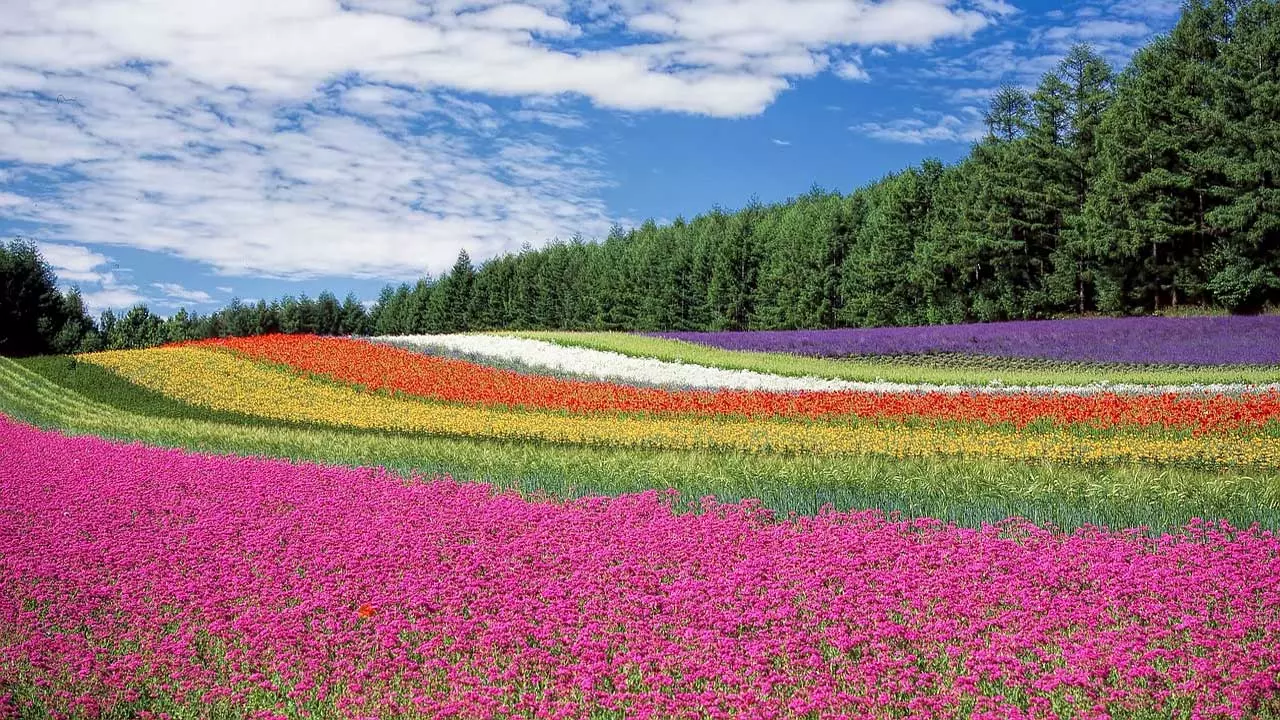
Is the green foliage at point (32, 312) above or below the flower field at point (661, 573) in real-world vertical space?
above

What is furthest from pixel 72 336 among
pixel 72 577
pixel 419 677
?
pixel 419 677

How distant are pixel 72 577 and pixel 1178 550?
28.9ft

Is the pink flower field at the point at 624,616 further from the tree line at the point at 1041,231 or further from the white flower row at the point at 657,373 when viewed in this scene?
the tree line at the point at 1041,231

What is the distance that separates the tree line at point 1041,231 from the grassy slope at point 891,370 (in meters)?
13.1

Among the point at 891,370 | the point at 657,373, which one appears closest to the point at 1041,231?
the point at 891,370

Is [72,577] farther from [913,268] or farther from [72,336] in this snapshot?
[72,336]

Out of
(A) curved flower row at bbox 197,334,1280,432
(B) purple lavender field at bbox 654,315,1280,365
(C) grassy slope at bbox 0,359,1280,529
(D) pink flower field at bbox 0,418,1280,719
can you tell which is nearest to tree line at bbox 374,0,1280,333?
(B) purple lavender field at bbox 654,315,1280,365

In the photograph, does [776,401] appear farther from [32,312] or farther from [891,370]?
[32,312]

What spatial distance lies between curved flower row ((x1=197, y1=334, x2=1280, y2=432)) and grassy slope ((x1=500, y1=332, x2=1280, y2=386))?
18.8ft

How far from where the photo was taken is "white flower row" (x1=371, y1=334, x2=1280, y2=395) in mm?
23688

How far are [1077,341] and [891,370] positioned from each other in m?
9.17

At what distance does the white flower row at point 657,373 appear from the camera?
77.7 feet

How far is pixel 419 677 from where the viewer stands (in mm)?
5801

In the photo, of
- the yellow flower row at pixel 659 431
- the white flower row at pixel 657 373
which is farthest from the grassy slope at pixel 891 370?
the yellow flower row at pixel 659 431
